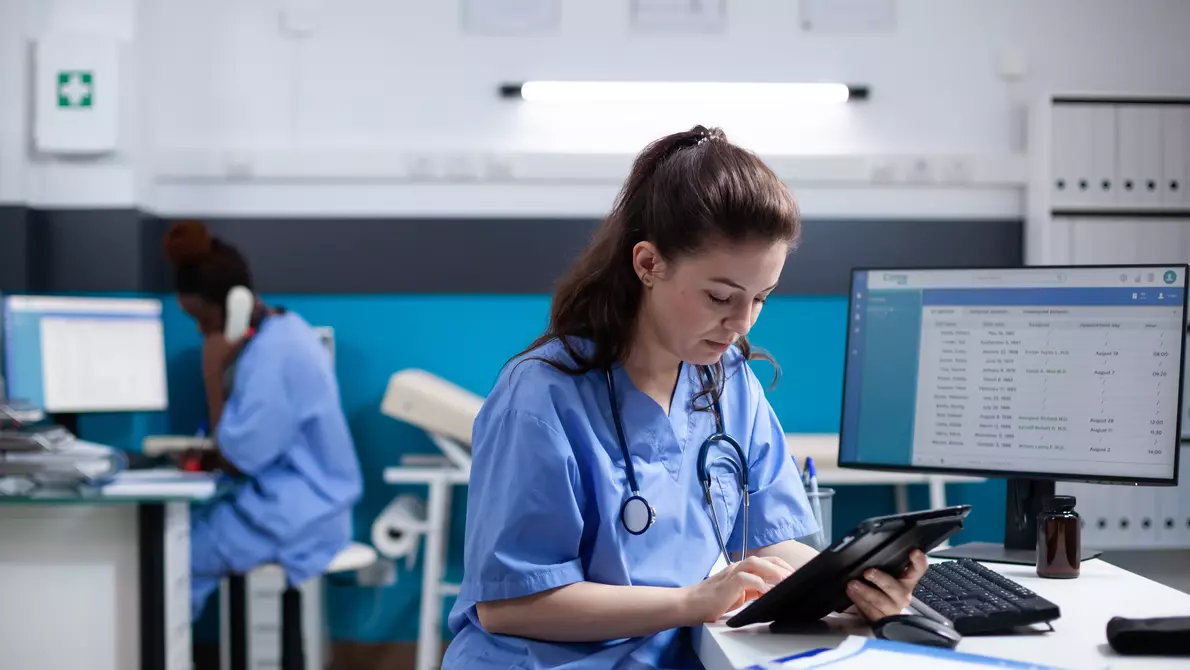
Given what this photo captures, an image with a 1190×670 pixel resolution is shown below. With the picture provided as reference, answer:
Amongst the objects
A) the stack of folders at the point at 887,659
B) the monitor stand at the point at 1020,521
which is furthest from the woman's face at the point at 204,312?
the stack of folders at the point at 887,659

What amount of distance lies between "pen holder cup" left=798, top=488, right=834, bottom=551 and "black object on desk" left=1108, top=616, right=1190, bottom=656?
447 mm

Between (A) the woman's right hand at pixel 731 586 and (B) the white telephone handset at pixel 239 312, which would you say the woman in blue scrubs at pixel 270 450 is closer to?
(B) the white telephone handset at pixel 239 312

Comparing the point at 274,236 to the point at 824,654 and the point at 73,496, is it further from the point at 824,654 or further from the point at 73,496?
the point at 824,654

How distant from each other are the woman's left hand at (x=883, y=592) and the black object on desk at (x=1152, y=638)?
0.63 feet

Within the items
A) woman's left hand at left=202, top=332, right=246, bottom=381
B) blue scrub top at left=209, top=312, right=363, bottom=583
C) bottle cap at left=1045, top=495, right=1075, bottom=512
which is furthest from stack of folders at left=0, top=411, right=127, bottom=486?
bottle cap at left=1045, top=495, right=1075, bottom=512

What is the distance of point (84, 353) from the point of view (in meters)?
2.73

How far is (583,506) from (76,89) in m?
2.65

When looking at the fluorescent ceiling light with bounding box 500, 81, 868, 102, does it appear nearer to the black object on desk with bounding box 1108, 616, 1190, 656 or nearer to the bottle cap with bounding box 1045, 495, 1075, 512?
the bottle cap with bounding box 1045, 495, 1075, 512

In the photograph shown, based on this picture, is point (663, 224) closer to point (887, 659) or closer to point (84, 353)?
point (887, 659)

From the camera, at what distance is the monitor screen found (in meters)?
2.58

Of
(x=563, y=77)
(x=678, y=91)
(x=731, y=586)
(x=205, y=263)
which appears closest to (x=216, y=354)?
(x=205, y=263)

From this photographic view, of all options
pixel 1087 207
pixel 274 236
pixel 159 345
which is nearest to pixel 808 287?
pixel 1087 207

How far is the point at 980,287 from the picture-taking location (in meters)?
1.53

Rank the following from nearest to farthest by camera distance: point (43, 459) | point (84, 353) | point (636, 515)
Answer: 1. point (636, 515)
2. point (43, 459)
3. point (84, 353)
